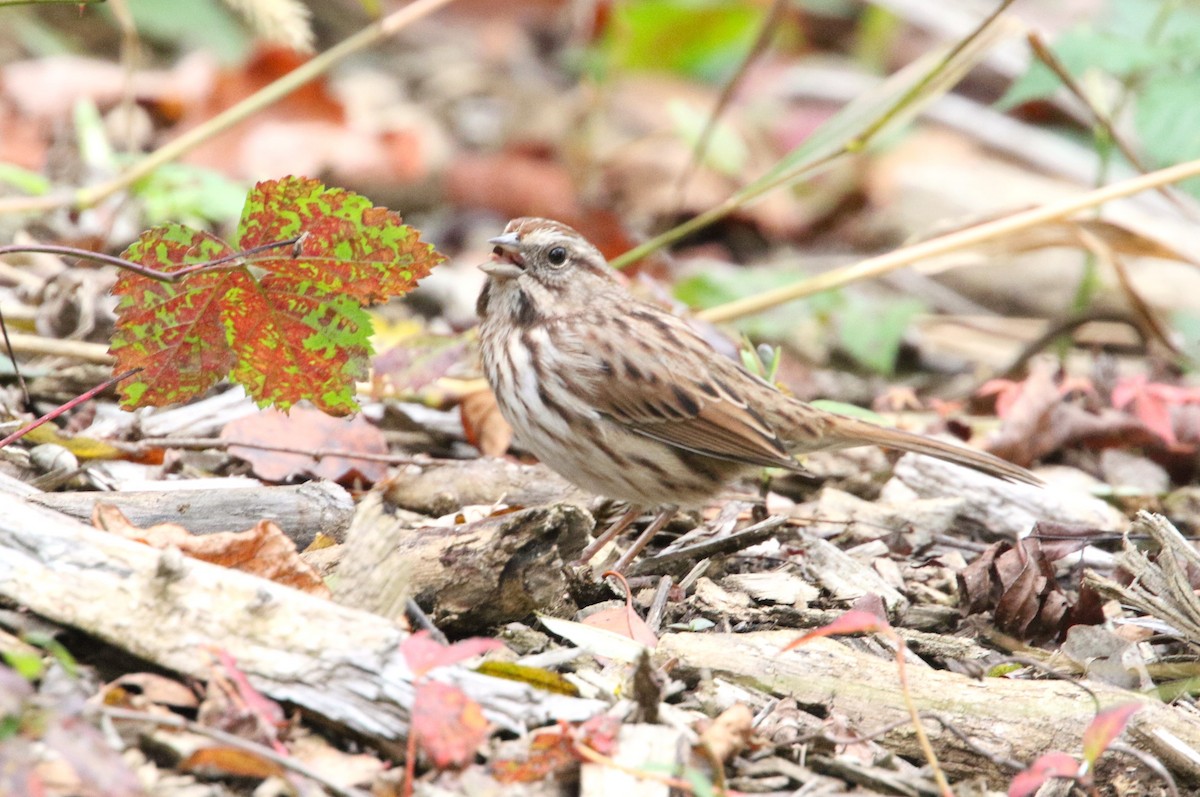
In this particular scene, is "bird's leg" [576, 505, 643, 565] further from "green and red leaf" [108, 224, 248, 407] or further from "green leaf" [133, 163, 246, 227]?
"green leaf" [133, 163, 246, 227]

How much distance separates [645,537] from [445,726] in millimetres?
1594

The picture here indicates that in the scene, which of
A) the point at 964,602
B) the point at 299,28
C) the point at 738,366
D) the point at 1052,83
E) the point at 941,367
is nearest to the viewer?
the point at 964,602

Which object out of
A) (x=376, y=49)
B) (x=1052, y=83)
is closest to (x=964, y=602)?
(x=1052, y=83)

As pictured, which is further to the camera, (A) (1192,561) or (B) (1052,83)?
(B) (1052,83)

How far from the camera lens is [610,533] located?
414 centimetres

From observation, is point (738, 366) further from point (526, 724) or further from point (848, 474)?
point (526, 724)

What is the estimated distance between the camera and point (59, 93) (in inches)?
282

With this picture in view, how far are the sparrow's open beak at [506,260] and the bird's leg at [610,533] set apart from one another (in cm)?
81

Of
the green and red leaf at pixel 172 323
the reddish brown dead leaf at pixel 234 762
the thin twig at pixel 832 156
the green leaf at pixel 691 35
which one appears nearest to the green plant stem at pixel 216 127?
the thin twig at pixel 832 156

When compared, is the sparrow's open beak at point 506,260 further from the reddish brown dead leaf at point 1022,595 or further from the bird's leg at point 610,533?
the reddish brown dead leaf at point 1022,595

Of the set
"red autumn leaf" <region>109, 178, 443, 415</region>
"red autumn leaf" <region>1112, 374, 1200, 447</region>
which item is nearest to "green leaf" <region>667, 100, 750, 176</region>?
"red autumn leaf" <region>1112, 374, 1200, 447</region>

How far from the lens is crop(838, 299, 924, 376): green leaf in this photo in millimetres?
5809

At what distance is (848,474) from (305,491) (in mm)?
2161

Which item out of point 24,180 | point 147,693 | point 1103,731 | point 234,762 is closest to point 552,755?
point 234,762
